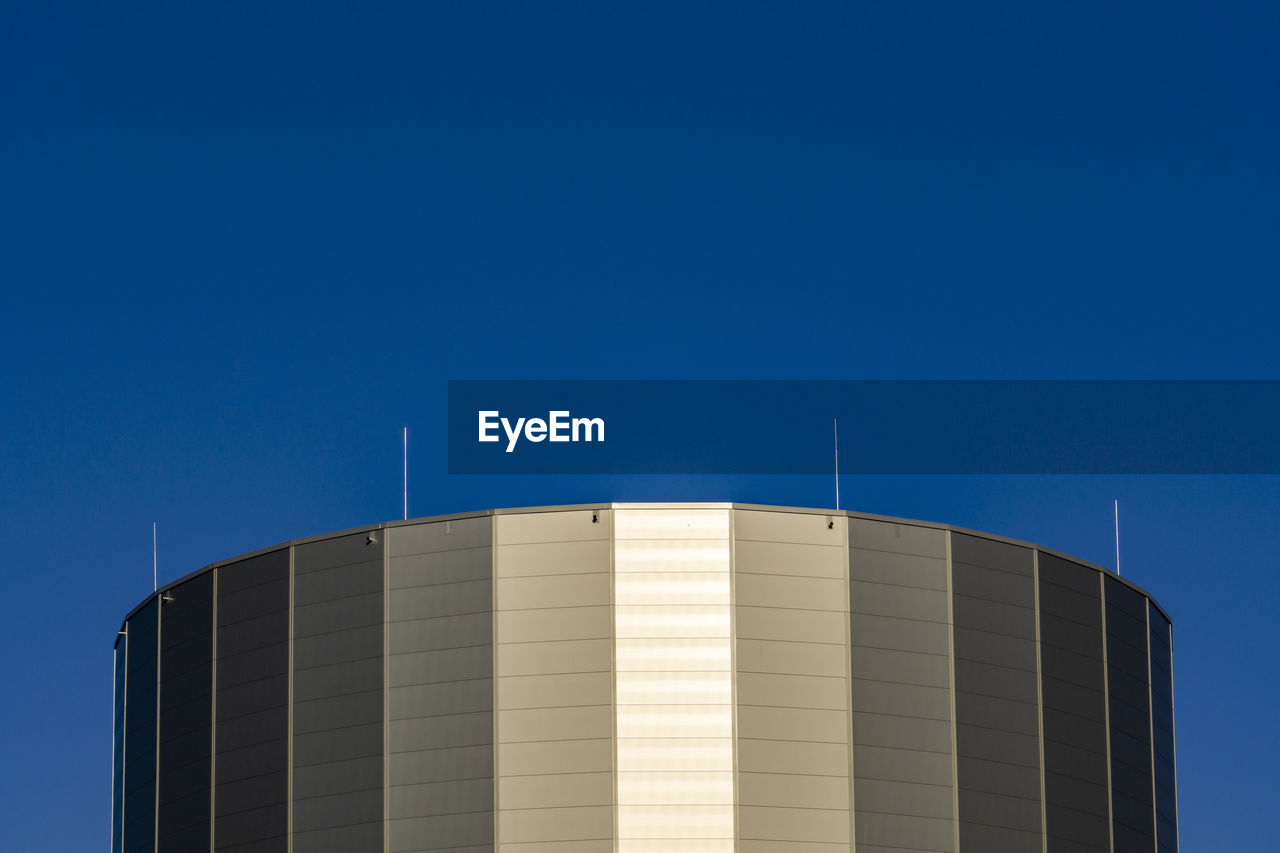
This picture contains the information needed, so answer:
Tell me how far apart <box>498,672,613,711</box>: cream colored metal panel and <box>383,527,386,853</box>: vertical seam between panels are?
3983mm

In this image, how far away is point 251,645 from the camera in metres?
59.6

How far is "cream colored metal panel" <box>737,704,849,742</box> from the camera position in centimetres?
5403

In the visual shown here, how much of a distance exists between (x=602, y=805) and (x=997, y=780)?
13.2m

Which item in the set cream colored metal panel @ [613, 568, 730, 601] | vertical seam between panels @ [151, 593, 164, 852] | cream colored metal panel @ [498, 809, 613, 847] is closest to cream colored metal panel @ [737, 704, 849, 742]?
cream colored metal panel @ [613, 568, 730, 601]

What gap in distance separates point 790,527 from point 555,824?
11715mm

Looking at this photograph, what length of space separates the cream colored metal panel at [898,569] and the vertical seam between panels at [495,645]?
11.3 meters

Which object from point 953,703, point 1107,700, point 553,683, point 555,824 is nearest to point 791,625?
point 953,703

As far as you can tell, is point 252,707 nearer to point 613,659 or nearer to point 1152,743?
point 613,659

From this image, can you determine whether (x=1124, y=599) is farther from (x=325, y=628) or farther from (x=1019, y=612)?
(x=325, y=628)

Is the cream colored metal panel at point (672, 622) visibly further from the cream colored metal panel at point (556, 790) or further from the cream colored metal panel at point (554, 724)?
the cream colored metal panel at point (556, 790)

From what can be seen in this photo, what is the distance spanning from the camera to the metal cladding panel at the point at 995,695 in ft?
186

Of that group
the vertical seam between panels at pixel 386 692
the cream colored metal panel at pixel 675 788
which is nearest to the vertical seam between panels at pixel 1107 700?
the cream colored metal panel at pixel 675 788

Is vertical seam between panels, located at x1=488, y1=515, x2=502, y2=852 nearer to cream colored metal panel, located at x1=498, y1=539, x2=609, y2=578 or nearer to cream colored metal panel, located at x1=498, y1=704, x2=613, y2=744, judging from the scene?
cream colored metal panel, located at x1=498, y1=539, x2=609, y2=578

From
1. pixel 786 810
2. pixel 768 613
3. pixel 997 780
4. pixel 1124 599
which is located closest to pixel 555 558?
pixel 768 613
